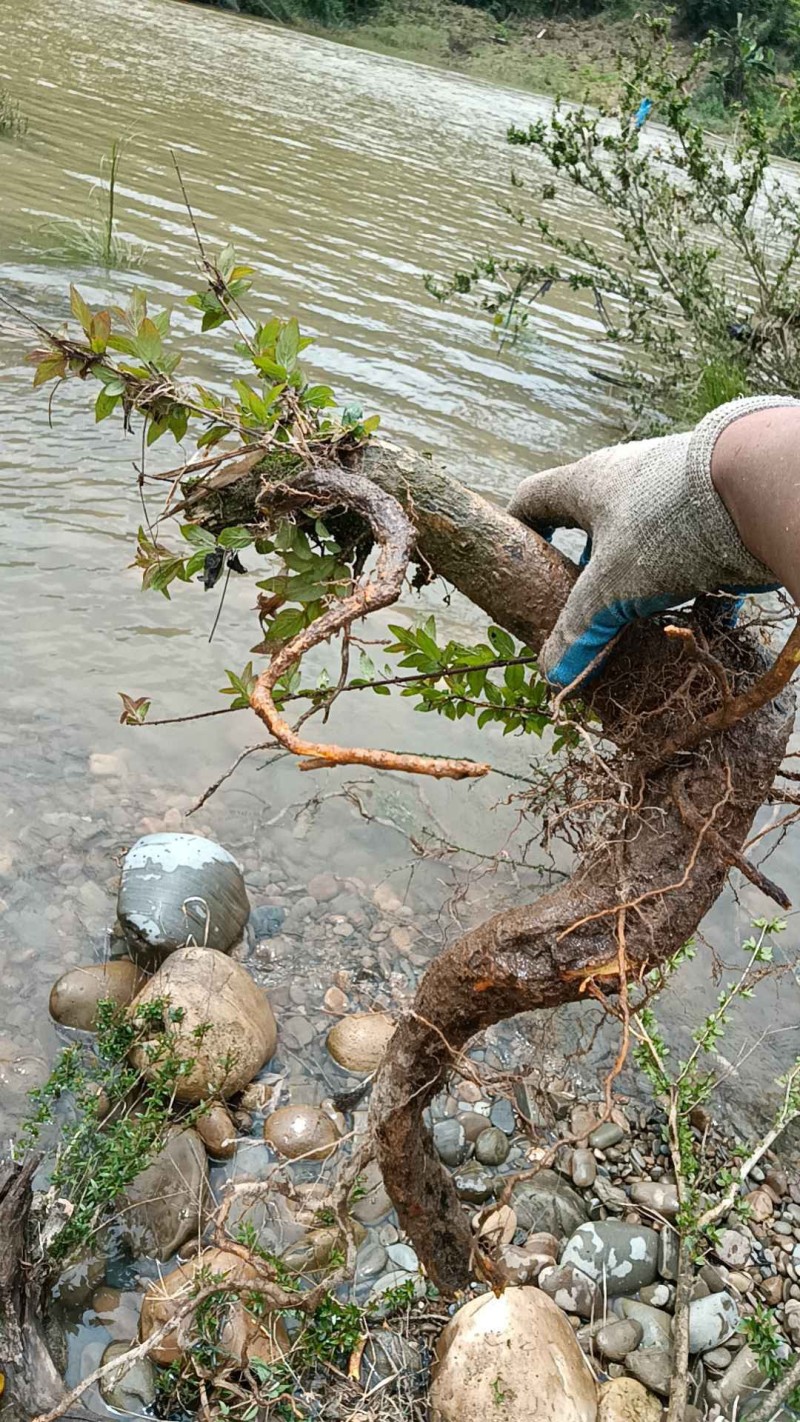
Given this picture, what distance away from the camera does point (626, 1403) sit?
2.32 m

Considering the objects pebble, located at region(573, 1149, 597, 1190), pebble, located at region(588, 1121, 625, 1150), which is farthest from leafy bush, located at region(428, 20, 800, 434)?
pebble, located at region(573, 1149, 597, 1190)

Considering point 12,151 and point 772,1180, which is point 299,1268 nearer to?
point 772,1180

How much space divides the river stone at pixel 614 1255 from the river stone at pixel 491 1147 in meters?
0.33

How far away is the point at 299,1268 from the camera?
262cm

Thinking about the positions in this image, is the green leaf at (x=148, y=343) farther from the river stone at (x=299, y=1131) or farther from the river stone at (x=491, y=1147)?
the river stone at (x=491, y=1147)

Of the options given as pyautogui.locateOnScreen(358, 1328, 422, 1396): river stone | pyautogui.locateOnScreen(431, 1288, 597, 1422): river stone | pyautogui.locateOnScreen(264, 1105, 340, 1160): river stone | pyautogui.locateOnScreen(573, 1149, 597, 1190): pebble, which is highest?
pyautogui.locateOnScreen(431, 1288, 597, 1422): river stone

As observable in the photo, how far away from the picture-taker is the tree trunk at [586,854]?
6.54 feet

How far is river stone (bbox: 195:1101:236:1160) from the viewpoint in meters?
2.89

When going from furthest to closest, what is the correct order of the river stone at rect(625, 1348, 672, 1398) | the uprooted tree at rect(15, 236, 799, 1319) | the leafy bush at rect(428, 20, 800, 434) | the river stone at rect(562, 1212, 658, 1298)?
the leafy bush at rect(428, 20, 800, 434) < the river stone at rect(562, 1212, 658, 1298) < the river stone at rect(625, 1348, 672, 1398) < the uprooted tree at rect(15, 236, 799, 1319)

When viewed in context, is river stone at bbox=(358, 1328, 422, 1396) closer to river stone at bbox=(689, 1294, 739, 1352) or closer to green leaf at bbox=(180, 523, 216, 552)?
river stone at bbox=(689, 1294, 739, 1352)

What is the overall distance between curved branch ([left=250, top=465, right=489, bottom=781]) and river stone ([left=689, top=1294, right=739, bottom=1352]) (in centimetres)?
184

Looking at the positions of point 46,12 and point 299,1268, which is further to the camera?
point 46,12

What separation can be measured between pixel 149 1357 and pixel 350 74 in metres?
27.8

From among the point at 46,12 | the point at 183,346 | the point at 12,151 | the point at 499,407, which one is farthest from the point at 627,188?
the point at 46,12
